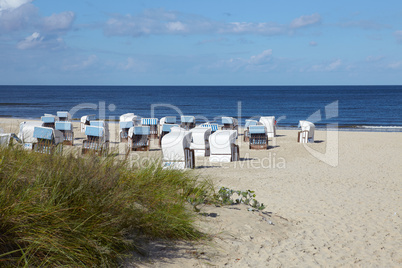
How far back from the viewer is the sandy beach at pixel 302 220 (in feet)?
13.3

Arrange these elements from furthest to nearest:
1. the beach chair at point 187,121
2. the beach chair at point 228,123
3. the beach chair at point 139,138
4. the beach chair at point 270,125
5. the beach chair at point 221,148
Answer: the beach chair at point 270,125 < the beach chair at point 187,121 < the beach chair at point 228,123 < the beach chair at point 139,138 < the beach chair at point 221,148

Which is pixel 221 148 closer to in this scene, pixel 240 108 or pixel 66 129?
pixel 66 129

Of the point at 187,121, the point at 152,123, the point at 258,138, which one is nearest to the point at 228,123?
the point at 187,121

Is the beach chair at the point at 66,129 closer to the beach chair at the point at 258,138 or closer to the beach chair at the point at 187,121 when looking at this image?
the beach chair at the point at 187,121

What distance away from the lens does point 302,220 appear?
583 cm

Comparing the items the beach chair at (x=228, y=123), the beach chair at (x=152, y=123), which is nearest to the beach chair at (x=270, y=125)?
the beach chair at (x=228, y=123)

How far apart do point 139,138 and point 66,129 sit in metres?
2.54

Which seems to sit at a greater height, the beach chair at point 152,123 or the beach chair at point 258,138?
the beach chair at point 152,123

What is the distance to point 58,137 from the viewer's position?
12.5m

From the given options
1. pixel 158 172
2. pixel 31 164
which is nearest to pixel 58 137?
pixel 158 172

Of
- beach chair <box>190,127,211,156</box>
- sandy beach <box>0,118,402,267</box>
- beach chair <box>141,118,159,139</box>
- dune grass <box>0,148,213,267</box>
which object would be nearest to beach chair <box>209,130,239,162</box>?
sandy beach <box>0,118,402,267</box>

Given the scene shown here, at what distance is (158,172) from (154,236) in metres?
1.32

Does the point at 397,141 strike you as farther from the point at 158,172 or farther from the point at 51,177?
the point at 51,177

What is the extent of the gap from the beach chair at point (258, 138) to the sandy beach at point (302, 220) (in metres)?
2.59
